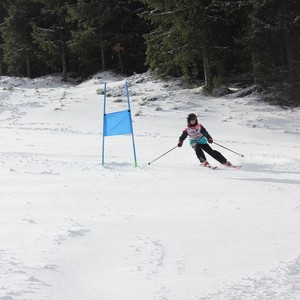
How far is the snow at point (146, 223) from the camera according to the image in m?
3.35

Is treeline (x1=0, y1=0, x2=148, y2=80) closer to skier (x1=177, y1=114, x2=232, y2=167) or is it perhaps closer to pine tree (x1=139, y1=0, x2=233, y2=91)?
pine tree (x1=139, y1=0, x2=233, y2=91)

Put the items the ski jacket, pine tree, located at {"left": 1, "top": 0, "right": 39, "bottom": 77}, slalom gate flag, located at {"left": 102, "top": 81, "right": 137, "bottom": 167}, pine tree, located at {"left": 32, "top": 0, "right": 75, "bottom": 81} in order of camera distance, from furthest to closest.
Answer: pine tree, located at {"left": 1, "top": 0, "right": 39, "bottom": 77} → pine tree, located at {"left": 32, "top": 0, "right": 75, "bottom": 81} → the ski jacket → slalom gate flag, located at {"left": 102, "top": 81, "right": 137, "bottom": 167}

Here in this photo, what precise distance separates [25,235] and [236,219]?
2429mm

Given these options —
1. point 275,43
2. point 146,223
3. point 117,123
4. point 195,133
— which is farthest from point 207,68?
point 146,223

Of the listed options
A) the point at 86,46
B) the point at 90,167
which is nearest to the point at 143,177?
the point at 90,167

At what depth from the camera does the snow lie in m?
3.35

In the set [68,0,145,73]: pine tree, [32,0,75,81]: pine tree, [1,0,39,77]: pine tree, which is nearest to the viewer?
[68,0,145,73]: pine tree

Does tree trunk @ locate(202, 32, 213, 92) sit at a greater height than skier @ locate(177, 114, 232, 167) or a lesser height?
greater

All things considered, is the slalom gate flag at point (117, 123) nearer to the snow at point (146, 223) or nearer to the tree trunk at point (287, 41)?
the snow at point (146, 223)

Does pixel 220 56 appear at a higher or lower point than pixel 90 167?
higher

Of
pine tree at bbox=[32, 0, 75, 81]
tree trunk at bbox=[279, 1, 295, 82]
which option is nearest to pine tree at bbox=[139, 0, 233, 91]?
tree trunk at bbox=[279, 1, 295, 82]

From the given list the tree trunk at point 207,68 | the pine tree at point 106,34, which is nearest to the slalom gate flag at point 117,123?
the tree trunk at point 207,68

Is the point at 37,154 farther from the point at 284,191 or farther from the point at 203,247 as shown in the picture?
the point at 203,247

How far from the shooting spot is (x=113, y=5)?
29.2m
